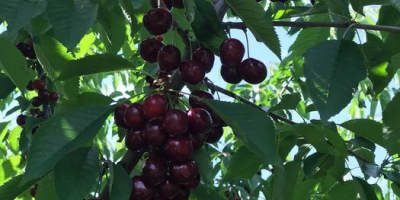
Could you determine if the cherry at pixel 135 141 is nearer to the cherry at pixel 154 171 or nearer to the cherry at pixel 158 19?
the cherry at pixel 154 171

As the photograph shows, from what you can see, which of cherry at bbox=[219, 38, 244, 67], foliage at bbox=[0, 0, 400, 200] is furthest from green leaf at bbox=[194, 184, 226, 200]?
cherry at bbox=[219, 38, 244, 67]

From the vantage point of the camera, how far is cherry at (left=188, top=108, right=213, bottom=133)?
1269mm

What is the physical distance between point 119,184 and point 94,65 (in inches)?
13.4

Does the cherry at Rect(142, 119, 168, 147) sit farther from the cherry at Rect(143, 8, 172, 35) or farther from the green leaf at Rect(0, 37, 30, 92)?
the green leaf at Rect(0, 37, 30, 92)

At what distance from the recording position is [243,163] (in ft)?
5.80

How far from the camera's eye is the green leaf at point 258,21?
→ 53.4 inches

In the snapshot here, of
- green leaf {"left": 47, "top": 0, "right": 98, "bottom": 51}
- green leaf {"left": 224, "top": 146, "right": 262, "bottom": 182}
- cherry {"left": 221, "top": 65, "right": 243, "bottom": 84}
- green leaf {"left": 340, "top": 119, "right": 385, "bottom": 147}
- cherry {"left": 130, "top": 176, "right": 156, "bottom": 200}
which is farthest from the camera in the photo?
green leaf {"left": 224, "top": 146, "right": 262, "bottom": 182}

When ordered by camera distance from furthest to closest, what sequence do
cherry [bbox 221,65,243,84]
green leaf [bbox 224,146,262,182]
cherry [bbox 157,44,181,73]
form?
1. green leaf [bbox 224,146,262,182]
2. cherry [bbox 221,65,243,84]
3. cherry [bbox 157,44,181,73]

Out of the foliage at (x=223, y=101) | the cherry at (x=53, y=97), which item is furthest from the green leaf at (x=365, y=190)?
the cherry at (x=53, y=97)

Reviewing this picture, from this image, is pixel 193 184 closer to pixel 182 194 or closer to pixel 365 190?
pixel 182 194

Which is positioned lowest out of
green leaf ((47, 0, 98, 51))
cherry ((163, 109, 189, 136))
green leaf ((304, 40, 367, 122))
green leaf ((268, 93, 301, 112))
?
green leaf ((268, 93, 301, 112))

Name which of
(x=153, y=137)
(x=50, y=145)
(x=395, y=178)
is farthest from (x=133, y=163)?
(x=395, y=178)

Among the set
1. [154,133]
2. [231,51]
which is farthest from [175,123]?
[231,51]

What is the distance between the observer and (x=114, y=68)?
4.82ft
